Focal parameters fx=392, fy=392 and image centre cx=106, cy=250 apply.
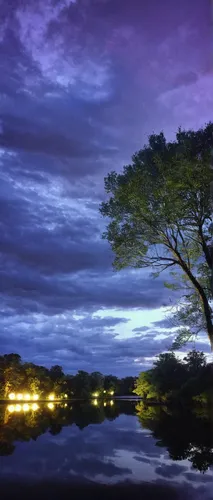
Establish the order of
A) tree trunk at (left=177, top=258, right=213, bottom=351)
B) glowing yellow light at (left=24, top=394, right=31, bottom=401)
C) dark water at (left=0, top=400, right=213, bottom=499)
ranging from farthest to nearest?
glowing yellow light at (left=24, top=394, right=31, bottom=401)
tree trunk at (left=177, top=258, right=213, bottom=351)
dark water at (left=0, top=400, right=213, bottom=499)

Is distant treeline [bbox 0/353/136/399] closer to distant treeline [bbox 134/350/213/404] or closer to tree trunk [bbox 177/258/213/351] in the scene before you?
distant treeline [bbox 134/350/213/404]

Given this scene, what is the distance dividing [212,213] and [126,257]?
4.17 meters

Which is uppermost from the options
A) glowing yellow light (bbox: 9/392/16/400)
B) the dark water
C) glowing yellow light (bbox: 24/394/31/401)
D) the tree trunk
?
the tree trunk

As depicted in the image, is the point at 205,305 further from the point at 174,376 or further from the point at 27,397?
the point at 27,397

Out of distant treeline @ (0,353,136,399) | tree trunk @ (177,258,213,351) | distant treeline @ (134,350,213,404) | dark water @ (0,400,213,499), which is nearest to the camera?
dark water @ (0,400,213,499)

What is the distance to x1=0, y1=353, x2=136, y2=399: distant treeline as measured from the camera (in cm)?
5884

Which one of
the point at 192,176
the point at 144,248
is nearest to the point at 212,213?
the point at 192,176

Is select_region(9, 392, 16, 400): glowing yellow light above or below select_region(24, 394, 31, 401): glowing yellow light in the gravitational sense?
above

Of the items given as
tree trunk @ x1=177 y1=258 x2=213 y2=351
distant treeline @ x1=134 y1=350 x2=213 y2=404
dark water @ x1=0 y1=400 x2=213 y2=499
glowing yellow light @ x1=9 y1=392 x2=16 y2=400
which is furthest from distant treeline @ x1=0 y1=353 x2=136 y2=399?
tree trunk @ x1=177 y1=258 x2=213 y2=351

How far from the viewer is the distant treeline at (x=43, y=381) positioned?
5884cm

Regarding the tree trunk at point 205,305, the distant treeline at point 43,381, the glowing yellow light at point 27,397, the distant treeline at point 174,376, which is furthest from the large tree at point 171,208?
the glowing yellow light at point 27,397

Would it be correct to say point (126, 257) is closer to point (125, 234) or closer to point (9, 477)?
point (125, 234)

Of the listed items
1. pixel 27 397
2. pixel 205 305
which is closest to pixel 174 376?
pixel 27 397

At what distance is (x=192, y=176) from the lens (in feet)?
46.4
